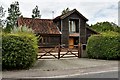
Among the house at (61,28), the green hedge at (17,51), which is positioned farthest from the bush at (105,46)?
the house at (61,28)

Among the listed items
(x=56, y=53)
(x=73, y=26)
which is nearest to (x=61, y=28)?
(x=73, y=26)

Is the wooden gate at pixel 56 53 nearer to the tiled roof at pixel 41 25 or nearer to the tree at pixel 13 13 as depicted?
the tiled roof at pixel 41 25

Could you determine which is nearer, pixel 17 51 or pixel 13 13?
pixel 17 51

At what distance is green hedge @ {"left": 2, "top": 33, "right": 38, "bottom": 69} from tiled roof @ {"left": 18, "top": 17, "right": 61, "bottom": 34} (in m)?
19.2

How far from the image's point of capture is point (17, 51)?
1216 centimetres

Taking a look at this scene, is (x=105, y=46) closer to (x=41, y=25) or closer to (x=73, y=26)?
(x=41, y=25)

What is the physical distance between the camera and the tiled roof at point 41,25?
3236 centimetres

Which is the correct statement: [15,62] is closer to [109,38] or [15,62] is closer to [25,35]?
[25,35]

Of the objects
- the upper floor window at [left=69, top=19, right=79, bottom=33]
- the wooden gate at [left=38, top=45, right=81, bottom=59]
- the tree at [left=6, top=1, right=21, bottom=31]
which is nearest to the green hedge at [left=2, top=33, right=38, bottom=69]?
the wooden gate at [left=38, top=45, right=81, bottom=59]

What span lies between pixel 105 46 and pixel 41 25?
17426mm

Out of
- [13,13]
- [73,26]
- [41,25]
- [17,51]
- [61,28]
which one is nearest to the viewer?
[17,51]

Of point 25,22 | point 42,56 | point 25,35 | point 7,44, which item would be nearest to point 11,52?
point 7,44

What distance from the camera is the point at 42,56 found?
1742 cm

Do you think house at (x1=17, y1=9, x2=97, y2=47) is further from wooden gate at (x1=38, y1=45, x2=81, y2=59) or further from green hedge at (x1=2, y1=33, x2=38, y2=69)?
green hedge at (x1=2, y1=33, x2=38, y2=69)
